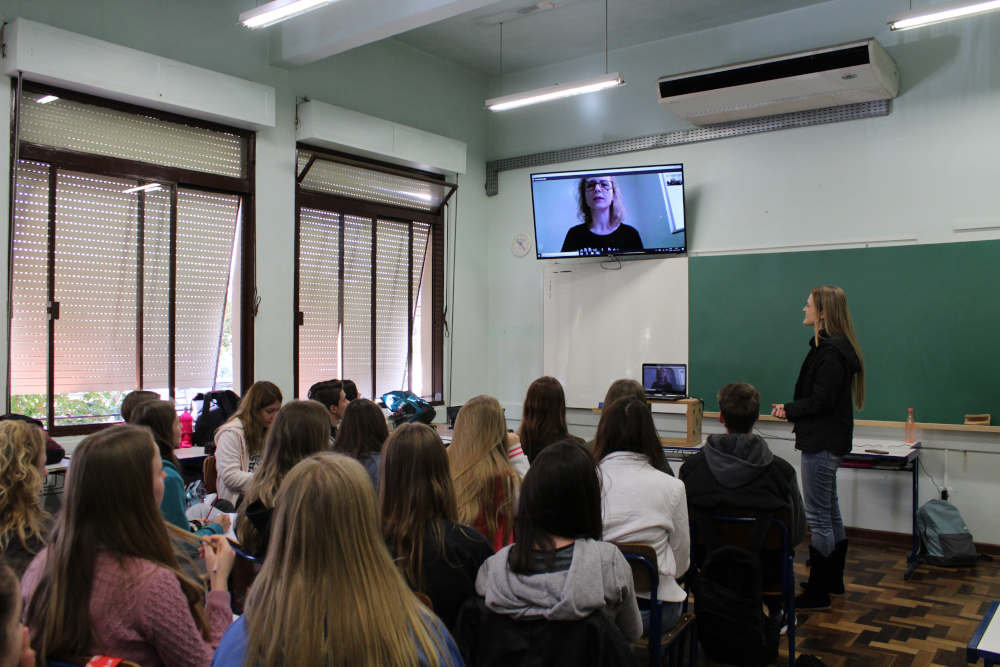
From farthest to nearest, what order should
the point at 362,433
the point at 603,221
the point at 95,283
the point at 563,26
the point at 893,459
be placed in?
the point at 603,221
the point at 563,26
the point at 95,283
the point at 893,459
the point at 362,433

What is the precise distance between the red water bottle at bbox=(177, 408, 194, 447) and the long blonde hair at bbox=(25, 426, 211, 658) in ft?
11.2

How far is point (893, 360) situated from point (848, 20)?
2.40 m

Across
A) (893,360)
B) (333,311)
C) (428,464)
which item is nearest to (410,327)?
(333,311)

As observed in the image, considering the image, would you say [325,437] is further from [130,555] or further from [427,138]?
[427,138]

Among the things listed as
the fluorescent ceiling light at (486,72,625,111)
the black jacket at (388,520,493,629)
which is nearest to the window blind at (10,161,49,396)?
the fluorescent ceiling light at (486,72,625,111)

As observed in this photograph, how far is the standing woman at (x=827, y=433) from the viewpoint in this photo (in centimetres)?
368

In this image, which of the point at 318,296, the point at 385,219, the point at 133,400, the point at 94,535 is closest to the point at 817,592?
the point at 94,535

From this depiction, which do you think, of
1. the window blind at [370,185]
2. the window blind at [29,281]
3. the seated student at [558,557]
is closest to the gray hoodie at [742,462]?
the seated student at [558,557]

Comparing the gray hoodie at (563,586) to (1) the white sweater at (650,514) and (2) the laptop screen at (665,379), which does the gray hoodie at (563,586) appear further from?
(2) the laptop screen at (665,379)

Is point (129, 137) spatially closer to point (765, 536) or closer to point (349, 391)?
point (349, 391)

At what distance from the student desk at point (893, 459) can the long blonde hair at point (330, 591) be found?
342 centimetres

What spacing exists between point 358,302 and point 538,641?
15.5 ft

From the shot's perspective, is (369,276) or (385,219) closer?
(369,276)

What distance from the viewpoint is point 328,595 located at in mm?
1104
